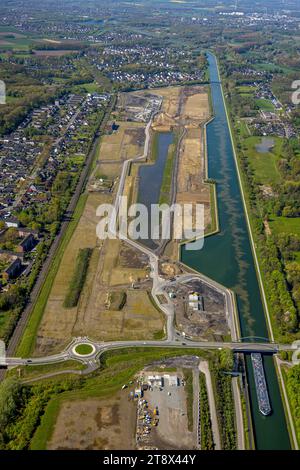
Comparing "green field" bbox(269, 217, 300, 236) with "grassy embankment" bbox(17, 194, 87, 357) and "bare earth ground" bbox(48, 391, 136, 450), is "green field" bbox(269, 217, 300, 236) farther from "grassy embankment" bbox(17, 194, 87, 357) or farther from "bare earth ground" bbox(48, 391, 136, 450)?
"bare earth ground" bbox(48, 391, 136, 450)

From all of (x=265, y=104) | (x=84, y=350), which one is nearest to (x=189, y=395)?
(x=84, y=350)

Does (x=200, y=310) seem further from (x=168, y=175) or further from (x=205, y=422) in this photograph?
(x=168, y=175)

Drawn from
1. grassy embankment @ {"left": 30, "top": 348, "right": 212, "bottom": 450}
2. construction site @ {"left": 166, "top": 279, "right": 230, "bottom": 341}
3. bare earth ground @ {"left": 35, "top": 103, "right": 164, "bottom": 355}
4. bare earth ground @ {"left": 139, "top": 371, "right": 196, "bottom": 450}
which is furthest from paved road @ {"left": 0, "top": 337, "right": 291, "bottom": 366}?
bare earth ground @ {"left": 139, "top": 371, "right": 196, "bottom": 450}

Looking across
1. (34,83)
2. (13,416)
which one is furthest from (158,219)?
(34,83)

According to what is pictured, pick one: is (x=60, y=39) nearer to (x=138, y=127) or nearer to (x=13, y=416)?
(x=138, y=127)

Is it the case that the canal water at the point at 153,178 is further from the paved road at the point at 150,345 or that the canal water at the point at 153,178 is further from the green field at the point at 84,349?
the green field at the point at 84,349
